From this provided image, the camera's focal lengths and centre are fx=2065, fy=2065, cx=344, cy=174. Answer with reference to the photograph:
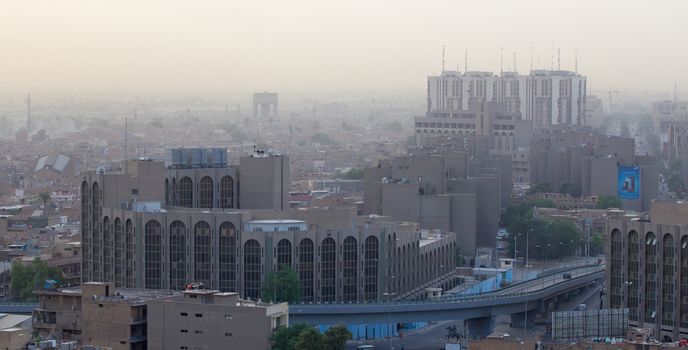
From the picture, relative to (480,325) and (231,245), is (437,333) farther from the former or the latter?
(231,245)

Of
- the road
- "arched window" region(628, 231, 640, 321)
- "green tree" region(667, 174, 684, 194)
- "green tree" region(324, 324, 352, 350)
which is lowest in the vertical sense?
the road

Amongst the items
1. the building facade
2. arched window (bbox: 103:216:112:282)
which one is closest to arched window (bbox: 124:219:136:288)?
arched window (bbox: 103:216:112:282)

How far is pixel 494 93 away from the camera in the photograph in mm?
152250

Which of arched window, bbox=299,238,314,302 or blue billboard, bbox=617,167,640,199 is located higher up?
blue billboard, bbox=617,167,640,199

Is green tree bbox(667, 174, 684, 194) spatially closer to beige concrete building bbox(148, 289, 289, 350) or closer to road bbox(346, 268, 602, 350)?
road bbox(346, 268, 602, 350)

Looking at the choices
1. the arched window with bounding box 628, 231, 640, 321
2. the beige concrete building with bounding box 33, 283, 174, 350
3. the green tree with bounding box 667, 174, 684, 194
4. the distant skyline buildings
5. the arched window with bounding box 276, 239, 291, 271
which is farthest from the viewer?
the distant skyline buildings

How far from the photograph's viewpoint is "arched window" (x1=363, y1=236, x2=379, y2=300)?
54.4 metres

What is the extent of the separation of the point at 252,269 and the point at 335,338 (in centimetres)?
1061

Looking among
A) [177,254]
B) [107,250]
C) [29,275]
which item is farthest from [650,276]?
[29,275]

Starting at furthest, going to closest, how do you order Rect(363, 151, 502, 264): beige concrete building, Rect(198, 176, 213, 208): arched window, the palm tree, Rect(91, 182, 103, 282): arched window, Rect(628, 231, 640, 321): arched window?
the palm tree
Rect(363, 151, 502, 264): beige concrete building
Rect(198, 176, 213, 208): arched window
Rect(91, 182, 103, 282): arched window
Rect(628, 231, 640, 321): arched window

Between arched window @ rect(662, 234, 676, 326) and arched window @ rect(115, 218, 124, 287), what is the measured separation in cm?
1555

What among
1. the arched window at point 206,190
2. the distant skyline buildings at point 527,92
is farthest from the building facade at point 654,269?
the distant skyline buildings at point 527,92

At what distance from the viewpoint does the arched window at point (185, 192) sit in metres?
59.5

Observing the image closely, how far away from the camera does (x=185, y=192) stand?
5950cm
